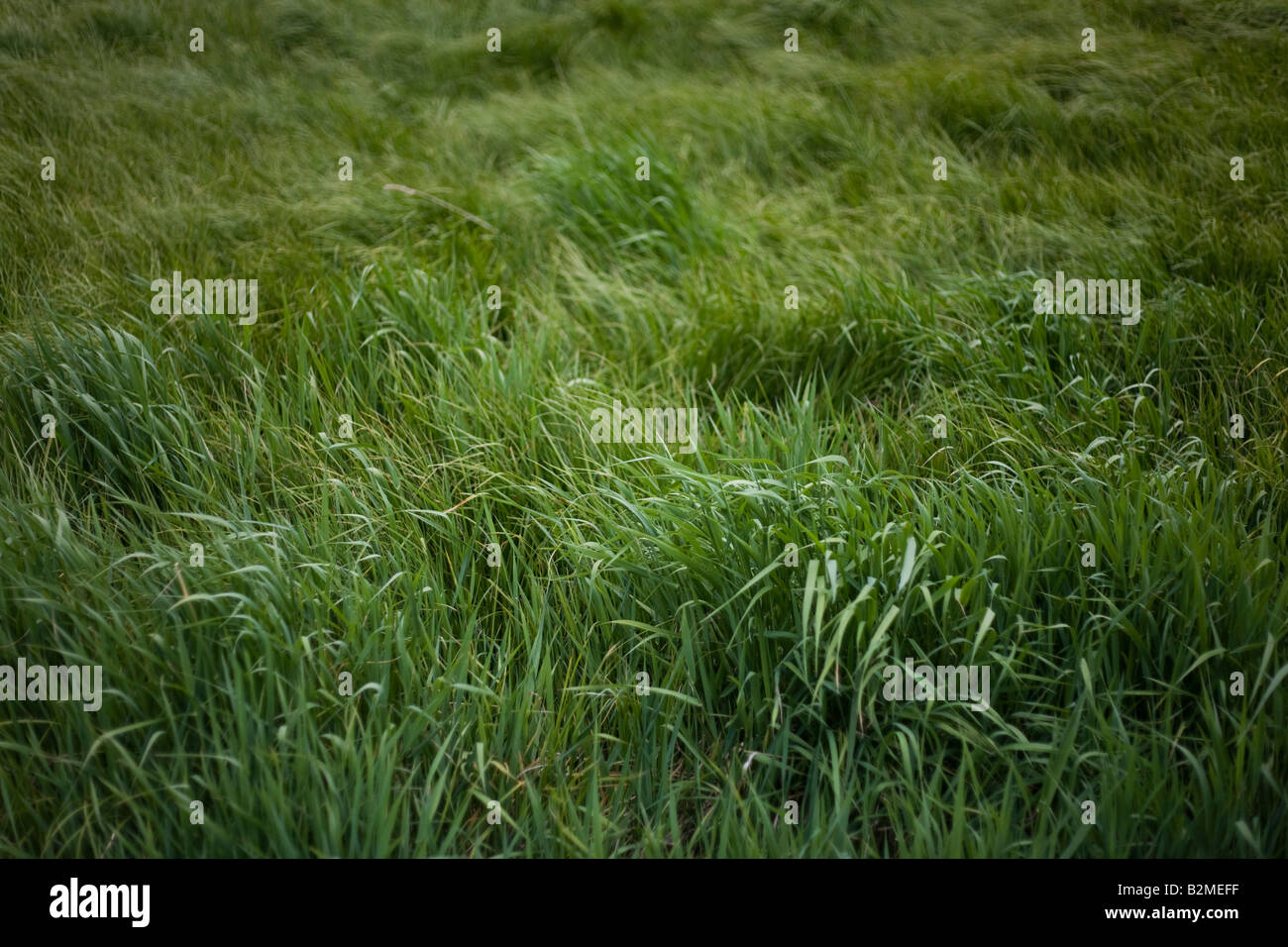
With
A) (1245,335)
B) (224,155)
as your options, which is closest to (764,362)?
(1245,335)

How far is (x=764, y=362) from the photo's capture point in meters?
3.14

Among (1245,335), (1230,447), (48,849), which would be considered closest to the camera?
(48,849)

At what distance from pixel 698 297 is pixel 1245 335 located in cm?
195

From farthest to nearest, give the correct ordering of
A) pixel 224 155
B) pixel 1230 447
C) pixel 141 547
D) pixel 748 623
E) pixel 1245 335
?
pixel 224 155
pixel 1245 335
pixel 1230 447
pixel 141 547
pixel 748 623

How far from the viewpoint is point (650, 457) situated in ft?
8.02

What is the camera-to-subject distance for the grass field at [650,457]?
180cm

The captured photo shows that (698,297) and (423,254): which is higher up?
(423,254)

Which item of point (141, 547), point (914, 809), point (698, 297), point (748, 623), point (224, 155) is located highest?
point (224, 155)

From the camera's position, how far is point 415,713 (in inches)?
74.8

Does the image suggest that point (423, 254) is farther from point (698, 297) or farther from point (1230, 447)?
point (1230, 447)

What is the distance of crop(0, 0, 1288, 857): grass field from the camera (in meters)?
1.80

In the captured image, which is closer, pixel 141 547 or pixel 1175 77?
pixel 141 547

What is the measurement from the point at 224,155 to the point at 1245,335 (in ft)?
14.5

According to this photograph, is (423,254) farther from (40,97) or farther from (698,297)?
(40,97)
